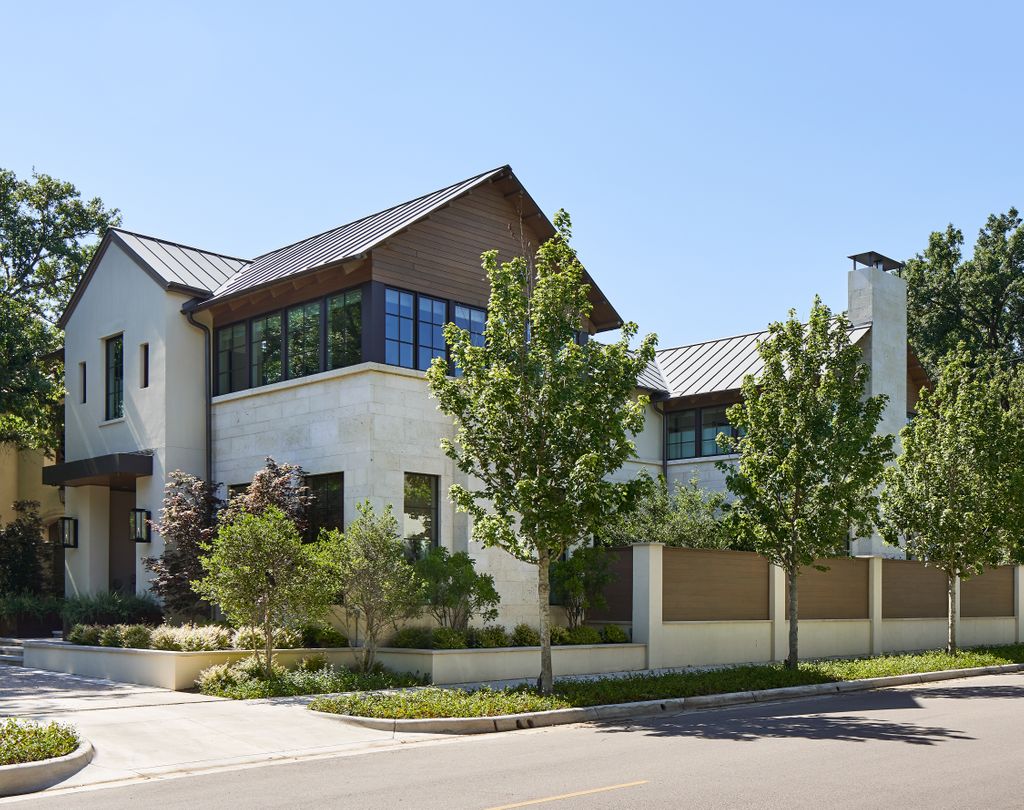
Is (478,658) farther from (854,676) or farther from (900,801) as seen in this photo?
(900,801)

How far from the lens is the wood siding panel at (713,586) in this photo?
22234 mm

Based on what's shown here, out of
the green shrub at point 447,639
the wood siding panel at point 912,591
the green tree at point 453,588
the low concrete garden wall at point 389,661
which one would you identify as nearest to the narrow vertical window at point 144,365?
the low concrete garden wall at point 389,661

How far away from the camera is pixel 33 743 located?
11227 mm

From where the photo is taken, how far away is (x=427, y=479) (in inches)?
861

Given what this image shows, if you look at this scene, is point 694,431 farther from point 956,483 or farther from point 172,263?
point 172,263

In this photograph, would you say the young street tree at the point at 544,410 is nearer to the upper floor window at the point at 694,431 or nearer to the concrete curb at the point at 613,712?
the concrete curb at the point at 613,712

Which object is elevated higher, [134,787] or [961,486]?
[961,486]

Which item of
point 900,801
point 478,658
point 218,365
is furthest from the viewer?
point 218,365

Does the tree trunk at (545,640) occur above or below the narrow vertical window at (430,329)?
below

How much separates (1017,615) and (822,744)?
22.5m

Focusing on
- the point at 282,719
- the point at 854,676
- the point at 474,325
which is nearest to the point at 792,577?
the point at 854,676

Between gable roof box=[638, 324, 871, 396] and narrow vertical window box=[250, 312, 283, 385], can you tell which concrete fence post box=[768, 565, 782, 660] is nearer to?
gable roof box=[638, 324, 871, 396]

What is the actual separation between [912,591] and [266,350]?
1765cm

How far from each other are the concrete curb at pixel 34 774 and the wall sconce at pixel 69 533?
16788 millimetres
